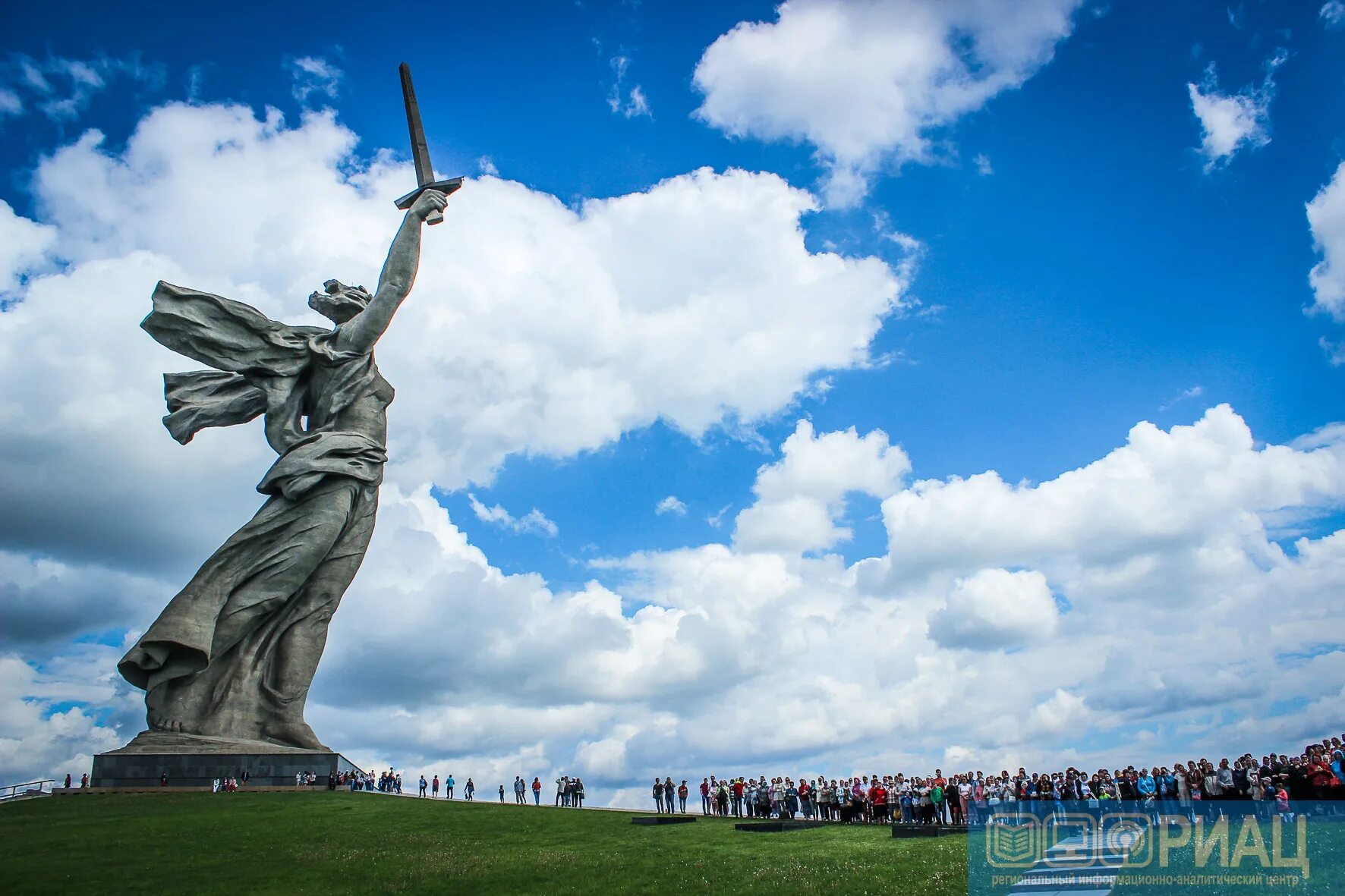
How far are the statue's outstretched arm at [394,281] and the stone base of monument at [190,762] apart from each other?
12507 millimetres

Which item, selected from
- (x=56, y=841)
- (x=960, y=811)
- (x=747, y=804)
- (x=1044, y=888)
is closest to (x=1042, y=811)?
(x=960, y=811)

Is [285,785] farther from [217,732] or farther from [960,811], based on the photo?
[960,811]

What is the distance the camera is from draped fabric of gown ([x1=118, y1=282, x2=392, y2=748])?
26.3 metres

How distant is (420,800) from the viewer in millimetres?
24703

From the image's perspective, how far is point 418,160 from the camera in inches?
1203

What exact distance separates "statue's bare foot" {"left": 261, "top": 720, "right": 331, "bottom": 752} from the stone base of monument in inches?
31.2

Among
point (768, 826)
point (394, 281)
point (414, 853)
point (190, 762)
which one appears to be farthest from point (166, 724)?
point (768, 826)

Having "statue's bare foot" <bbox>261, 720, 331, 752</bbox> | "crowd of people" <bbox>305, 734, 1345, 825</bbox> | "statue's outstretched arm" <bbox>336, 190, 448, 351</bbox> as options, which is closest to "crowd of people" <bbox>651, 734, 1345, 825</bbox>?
"crowd of people" <bbox>305, 734, 1345, 825</bbox>

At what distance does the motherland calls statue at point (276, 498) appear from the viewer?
86.4 feet

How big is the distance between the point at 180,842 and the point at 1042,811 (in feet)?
56.1

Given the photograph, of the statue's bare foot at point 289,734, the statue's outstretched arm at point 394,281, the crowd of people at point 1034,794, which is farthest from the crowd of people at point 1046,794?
the statue's outstretched arm at point 394,281

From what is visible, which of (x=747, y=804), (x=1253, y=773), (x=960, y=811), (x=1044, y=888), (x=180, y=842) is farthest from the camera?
(x=747, y=804)

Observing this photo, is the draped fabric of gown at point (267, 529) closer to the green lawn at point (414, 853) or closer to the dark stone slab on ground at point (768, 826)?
the green lawn at point (414, 853)

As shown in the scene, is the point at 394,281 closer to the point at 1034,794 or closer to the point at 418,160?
the point at 418,160
